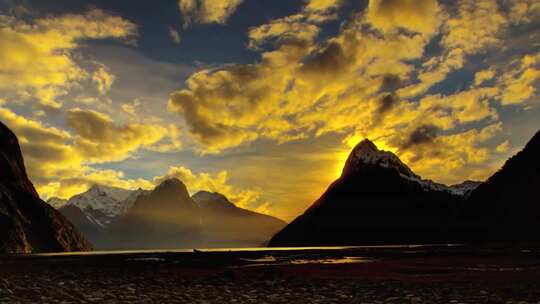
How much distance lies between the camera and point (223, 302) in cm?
2570

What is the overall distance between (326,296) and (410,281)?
41.0 feet

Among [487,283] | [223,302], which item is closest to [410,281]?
[487,283]

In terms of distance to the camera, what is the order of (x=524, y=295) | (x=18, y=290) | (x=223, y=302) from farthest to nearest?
1. (x=18, y=290)
2. (x=524, y=295)
3. (x=223, y=302)

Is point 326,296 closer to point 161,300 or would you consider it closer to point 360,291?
point 360,291

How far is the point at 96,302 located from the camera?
85.7 ft

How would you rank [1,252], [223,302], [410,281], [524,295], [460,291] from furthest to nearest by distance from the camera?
1. [1,252]
2. [410,281]
3. [460,291]
4. [524,295]
5. [223,302]

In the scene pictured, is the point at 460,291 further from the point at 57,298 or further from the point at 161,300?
the point at 57,298

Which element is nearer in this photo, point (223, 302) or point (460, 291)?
point (223, 302)

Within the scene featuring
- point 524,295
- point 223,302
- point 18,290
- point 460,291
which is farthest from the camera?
point 18,290

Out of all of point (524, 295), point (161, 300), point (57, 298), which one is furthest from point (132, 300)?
point (524, 295)

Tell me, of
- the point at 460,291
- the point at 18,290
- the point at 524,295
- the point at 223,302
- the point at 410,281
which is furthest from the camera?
the point at 410,281

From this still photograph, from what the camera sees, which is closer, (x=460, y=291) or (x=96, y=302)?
(x=96, y=302)

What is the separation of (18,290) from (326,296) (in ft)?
68.4

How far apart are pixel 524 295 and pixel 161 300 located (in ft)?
66.1
